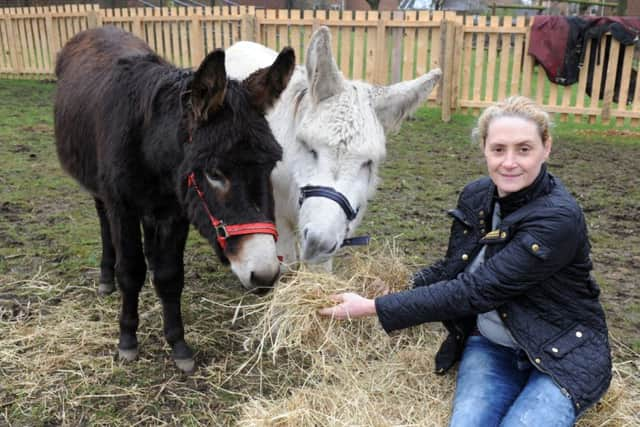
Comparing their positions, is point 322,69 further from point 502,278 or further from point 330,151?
point 502,278

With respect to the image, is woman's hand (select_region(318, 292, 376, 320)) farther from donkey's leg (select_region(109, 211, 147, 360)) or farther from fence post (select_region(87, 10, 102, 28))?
fence post (select_region(87, 10, 102, 28))

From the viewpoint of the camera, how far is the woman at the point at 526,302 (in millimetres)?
2188

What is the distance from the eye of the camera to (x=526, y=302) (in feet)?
7.69

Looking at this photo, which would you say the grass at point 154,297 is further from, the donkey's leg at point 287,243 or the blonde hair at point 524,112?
the blonde hair at point 524,112

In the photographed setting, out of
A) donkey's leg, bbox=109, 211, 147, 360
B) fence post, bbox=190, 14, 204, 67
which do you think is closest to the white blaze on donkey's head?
donkey's leg, bbox=109, 211, 147, 360

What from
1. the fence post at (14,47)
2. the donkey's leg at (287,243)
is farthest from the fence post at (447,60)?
the fence post at (14,47)

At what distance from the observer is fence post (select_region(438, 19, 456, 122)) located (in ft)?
34.5

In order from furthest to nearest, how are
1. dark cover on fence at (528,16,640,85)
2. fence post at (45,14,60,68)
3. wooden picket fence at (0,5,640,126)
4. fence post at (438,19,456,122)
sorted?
1. fence post at (45,14,60,68)
2. fence post at (438,19,456,122)
3. wooden picket fence at (0,5,640,126)
4. dark cover on fence at (528,16,640,85)

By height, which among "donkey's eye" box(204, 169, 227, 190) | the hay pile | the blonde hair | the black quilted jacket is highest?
the blonde hair

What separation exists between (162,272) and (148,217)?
0.34 meters

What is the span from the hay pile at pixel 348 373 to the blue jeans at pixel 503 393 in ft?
0.86

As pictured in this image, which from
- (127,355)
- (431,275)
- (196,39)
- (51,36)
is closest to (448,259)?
(431,275)

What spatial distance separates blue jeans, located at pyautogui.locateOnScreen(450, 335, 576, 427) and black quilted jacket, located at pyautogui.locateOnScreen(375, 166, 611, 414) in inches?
3.2

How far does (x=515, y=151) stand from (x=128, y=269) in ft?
7.02
